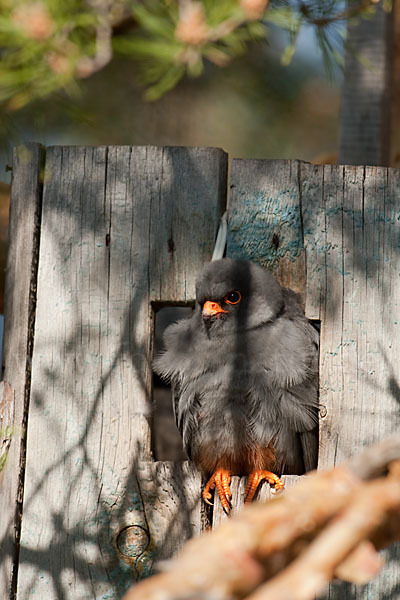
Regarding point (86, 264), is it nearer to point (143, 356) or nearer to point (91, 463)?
point (143, 356)

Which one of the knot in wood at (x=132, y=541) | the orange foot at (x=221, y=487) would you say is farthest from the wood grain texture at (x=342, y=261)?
the knot in wood at (x=132, y=541)

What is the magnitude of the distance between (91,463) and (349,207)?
4.71 ft

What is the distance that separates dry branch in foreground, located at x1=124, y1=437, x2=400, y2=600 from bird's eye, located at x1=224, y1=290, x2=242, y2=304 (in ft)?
6.69

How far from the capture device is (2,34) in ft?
5.70

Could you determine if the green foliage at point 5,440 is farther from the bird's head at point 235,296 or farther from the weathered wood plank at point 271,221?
the weathered wood plank at point 271,221

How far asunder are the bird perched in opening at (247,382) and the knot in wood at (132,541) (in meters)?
0.28

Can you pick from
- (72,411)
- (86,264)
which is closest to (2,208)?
(86,264)

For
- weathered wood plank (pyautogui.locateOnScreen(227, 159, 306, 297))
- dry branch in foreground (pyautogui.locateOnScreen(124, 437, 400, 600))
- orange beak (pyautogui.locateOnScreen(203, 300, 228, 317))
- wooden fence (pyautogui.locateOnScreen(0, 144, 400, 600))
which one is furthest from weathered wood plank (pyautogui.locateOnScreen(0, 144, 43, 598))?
→ dry branch in foreground (pyautogui.locateOnScreen(124, 437, 400, 600))

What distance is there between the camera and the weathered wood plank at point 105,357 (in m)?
3.00

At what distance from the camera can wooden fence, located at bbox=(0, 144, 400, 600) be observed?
3.01 meters

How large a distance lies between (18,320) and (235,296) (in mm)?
889

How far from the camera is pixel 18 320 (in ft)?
10.5

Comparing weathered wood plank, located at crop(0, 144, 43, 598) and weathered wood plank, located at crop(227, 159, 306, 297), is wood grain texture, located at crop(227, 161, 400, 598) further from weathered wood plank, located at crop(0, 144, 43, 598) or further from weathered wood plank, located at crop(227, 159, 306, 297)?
weathered wood plank, located at crop(0, 144, 43, 598)

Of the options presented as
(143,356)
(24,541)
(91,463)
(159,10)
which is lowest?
(24,541)
